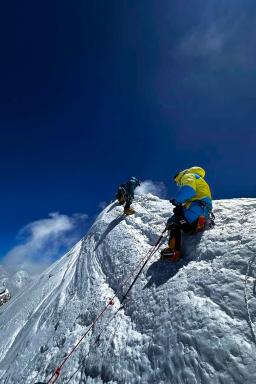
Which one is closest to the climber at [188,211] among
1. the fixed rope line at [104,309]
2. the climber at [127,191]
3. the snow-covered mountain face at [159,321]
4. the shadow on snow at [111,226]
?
the snow-covered mountain face at [159,321]

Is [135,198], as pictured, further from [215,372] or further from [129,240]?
[215,372]

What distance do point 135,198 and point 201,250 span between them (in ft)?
34.5

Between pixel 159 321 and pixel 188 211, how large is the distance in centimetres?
341

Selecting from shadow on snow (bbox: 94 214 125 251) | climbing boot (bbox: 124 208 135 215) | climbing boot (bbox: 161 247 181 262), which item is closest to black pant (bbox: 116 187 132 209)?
climbing boot (bbox: 124 208 135 215)

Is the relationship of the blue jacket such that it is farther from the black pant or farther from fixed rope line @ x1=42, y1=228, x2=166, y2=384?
the black pant

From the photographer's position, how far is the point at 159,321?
20.4 ft

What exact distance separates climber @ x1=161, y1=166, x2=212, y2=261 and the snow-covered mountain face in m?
0.34

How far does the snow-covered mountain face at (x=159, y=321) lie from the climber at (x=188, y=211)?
0.34 meters

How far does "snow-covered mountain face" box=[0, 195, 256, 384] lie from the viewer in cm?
488

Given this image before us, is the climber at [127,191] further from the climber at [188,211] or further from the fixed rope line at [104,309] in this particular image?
the climber at [188,211]

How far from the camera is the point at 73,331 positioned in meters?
8.50

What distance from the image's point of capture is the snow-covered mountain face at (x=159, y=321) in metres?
4.88

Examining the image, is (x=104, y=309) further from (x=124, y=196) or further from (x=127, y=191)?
(x=127, y=191)

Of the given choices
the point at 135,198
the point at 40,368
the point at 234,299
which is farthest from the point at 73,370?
the point at 135,198
